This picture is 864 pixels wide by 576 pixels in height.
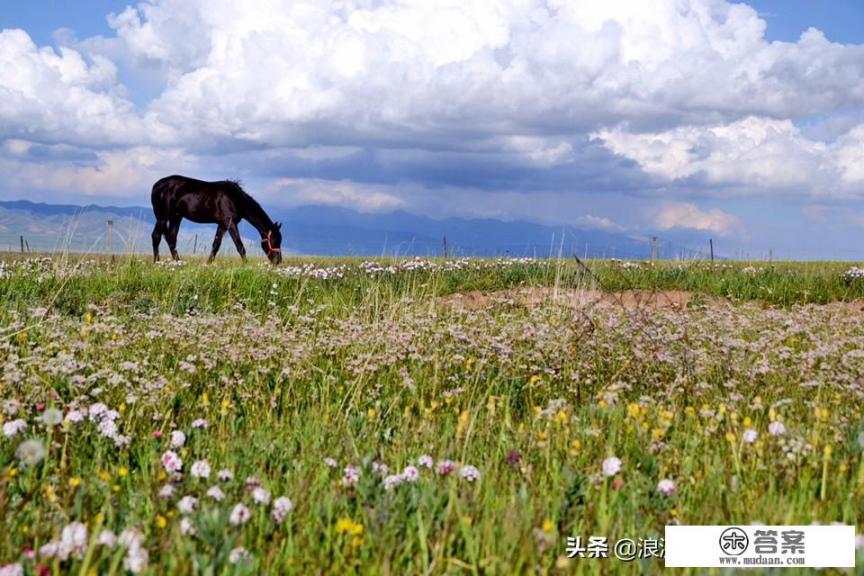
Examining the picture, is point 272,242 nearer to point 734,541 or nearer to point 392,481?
point 392,481

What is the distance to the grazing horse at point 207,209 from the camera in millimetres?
26922

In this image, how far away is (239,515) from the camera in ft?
11.7

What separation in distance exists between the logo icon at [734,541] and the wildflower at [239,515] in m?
2.17

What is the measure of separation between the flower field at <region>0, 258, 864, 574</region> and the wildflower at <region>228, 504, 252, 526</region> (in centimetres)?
3

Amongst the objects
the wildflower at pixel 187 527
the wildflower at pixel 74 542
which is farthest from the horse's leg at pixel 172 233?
the wildflower at pixel 74 542

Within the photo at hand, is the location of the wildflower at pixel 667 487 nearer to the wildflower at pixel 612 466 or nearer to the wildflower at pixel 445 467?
the wildflower at pixel 612 466

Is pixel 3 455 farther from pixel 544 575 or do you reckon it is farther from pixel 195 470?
pixel 544 575

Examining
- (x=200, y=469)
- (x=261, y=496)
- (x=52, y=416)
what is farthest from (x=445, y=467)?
(x=52, y=416)

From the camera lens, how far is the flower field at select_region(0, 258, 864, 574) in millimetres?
3725

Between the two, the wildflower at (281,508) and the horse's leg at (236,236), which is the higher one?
the horse's leg at (236,236)

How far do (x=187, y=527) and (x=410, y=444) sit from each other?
2251 mm

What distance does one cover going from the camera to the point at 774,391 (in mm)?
7211

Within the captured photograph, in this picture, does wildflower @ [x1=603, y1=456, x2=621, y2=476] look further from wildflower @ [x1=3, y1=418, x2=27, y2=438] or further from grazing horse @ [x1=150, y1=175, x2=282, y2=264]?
grazing horse @ [x1=150, y1=175, x2=282, y2=264]

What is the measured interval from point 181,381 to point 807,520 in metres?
5.00
